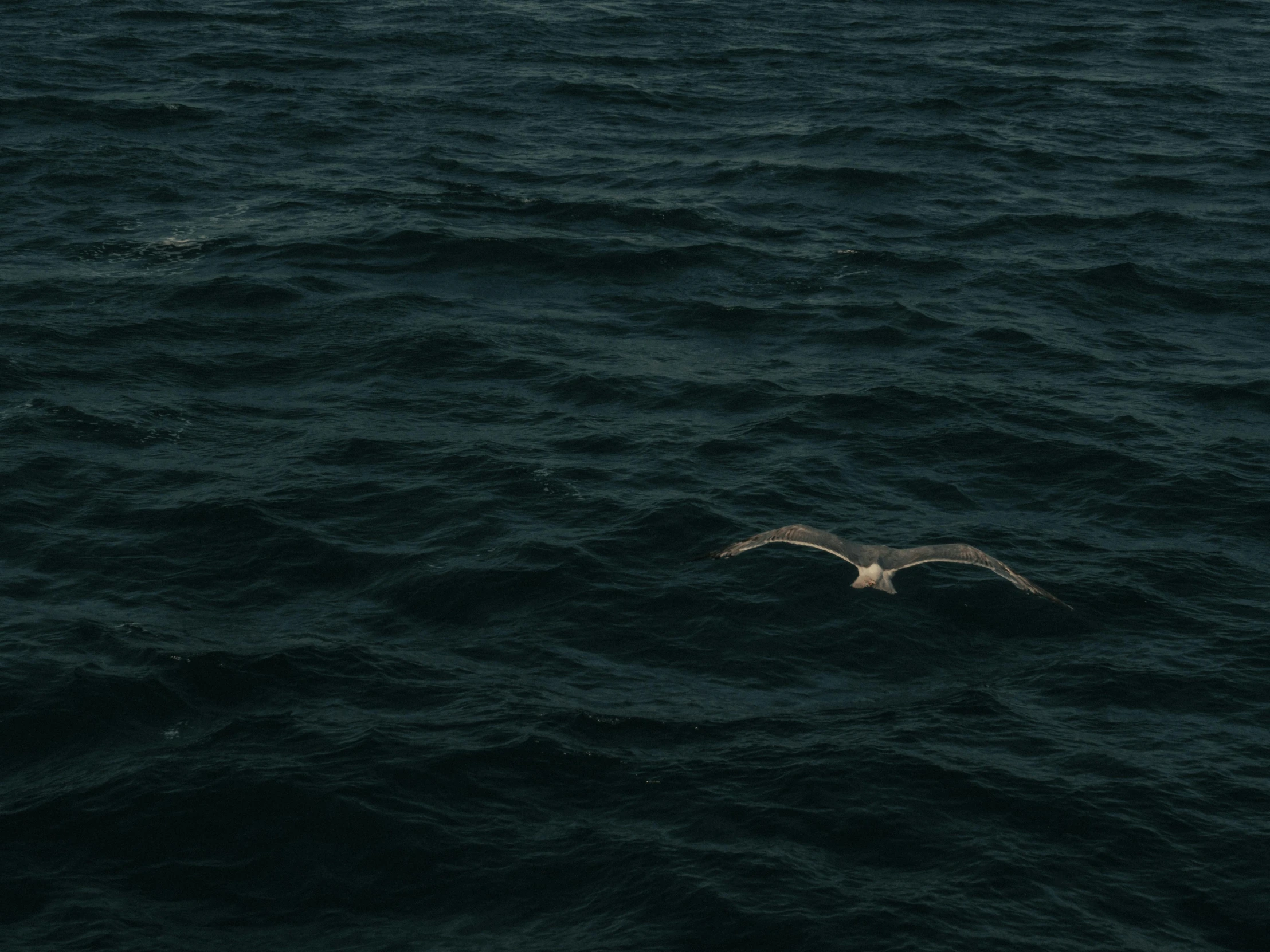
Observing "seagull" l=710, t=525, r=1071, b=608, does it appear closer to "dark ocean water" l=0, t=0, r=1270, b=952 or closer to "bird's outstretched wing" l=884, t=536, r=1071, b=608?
"bird's outstretched wing" l=884, t=536, r=1071, b=608

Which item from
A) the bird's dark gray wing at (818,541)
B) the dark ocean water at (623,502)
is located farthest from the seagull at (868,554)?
the dark ocean water at (623,502)

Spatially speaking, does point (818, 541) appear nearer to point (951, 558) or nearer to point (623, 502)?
point (951, 558)

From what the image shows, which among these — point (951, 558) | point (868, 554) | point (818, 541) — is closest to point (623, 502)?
point (818, 541)

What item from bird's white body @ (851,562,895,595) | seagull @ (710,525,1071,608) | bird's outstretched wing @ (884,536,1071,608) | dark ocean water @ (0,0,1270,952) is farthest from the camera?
bird's white body @ (851,562,895,595)

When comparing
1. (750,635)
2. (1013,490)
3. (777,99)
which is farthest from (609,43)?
(750,635)

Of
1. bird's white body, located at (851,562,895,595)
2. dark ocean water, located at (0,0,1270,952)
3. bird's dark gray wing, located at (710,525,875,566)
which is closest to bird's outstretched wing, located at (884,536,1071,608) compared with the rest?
bird's white body, located at (851,562,895,595)

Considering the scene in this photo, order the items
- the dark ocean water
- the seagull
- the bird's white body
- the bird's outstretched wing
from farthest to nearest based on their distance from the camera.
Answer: the bird's white body, the seagull, the bird's outstretched wing, the dark ocean water

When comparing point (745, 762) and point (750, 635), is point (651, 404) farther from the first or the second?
point (745, 762)
